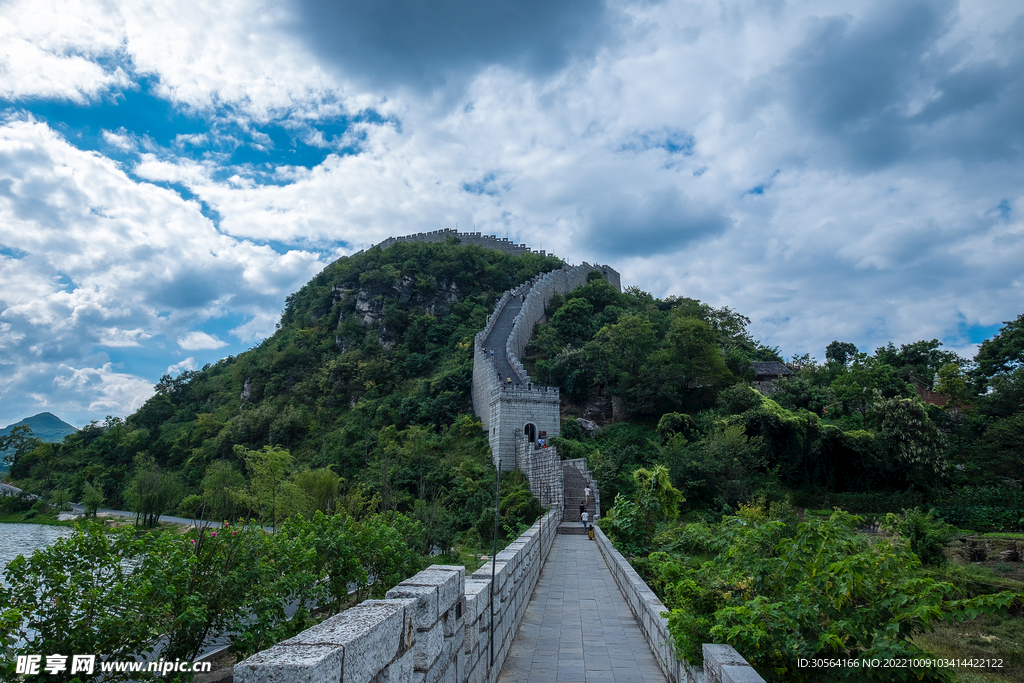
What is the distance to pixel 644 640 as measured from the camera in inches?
285

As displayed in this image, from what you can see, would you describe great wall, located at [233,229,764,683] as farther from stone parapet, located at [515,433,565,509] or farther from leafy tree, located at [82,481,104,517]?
leafy tree, located at [82,481,104,517]

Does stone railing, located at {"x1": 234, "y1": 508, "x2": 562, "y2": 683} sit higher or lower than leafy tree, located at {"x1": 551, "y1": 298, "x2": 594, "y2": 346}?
lower

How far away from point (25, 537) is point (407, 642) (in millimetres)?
41618

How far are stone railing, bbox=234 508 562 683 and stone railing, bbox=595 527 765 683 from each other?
5.93 ft

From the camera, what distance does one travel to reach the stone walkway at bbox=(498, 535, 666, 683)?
19.5 ft

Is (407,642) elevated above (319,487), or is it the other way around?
(407,642)

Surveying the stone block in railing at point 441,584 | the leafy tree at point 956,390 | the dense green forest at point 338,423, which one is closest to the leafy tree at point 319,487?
the dense green forest at point 338,423

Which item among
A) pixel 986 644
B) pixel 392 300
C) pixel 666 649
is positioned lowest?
pixel 986 644

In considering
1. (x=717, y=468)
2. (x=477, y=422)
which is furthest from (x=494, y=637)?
(x=477, y=422)

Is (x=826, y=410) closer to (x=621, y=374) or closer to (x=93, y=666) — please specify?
(x=621, y=374)

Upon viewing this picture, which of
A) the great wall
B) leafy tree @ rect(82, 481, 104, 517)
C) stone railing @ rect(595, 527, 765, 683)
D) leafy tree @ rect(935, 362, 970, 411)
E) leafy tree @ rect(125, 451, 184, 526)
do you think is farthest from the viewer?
leafy tree @ rect(82, 481, 104, 517)

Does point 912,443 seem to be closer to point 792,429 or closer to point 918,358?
point 792,429

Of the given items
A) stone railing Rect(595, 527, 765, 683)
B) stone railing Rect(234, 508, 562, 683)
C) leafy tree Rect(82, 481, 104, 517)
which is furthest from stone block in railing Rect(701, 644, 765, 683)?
leafy tree Rect(82, 481, 104, 517)

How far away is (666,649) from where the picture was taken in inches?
236
